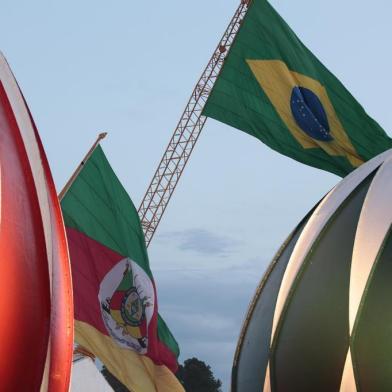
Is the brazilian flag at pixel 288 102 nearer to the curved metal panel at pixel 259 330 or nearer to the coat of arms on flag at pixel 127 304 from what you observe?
the coat of arms on flag at pixel 127 304

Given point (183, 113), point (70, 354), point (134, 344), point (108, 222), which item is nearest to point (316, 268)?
point (70, 354)

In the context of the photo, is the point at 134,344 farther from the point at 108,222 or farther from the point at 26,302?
the point at 26,302

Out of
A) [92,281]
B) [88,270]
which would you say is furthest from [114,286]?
[88,270]

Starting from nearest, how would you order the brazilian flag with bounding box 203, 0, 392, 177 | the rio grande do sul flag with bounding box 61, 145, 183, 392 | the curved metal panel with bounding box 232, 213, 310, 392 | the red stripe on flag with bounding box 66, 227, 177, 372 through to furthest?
the curved metal panel with bounding box 232, 213, 310, 392
the rio grande do sul flag with bounding box 61, 145, 183, 392
the red stripe on flag with bounding box 66, 227, 177, 372
the brazilian flag with bounding box 203, 0, 392, 177

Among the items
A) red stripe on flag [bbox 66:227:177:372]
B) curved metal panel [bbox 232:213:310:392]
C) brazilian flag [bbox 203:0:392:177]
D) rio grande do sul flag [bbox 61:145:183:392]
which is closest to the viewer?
curved metal panel [bbox 232:213:310:392]

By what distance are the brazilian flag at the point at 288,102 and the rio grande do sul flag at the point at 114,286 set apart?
256 centimetres

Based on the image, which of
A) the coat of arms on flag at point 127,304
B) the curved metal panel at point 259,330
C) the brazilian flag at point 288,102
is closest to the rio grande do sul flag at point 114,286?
the coat of arms on flag at point 127,304

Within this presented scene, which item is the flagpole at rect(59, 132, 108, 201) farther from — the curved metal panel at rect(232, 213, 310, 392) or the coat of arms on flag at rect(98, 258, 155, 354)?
the curved metal panel at rect(232, 213, 310, 392)

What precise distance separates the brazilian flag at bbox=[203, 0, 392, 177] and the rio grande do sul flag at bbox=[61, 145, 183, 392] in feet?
8.39

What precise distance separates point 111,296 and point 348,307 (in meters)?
6.41

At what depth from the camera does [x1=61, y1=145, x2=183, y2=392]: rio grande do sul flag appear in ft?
50.2

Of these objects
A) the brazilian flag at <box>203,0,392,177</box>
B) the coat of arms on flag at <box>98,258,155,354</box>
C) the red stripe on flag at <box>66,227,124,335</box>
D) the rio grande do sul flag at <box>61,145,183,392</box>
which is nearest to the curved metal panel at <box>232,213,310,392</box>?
the rio grande do sul flag at <box>61,145,183,392</box>

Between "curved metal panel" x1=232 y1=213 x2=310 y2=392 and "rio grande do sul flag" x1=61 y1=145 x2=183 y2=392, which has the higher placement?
"rio grande do sul flag" x1=61 y1=145 x2=183 y2=392

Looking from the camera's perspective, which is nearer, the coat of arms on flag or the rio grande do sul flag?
the rio grande do sul flag
